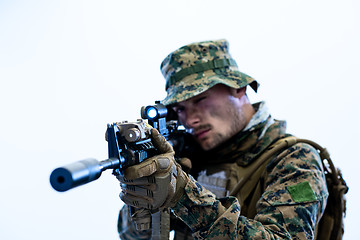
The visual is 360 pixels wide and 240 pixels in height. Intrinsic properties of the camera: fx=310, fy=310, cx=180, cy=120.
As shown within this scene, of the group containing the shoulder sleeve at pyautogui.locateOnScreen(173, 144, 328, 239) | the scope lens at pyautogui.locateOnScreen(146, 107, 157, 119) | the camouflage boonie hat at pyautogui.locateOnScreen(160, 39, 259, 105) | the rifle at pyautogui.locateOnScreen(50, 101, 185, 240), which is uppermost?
the camouflage boonie hat at pyautogui.locateOnScreen(160, 39, 259, 105)

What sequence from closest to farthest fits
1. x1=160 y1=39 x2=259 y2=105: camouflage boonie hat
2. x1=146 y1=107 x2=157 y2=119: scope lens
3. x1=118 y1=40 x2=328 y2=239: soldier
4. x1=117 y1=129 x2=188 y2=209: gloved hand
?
x1=117 y1=129 x2=188 y2=209: gloved hand < x1=118 y1=40 x2=328 y2=239: soldier < x1=146 y1=107 x2=157 y2=119: scope lens < x1=160 y1=39 x2=259 y2=105: camouflage boonie hat

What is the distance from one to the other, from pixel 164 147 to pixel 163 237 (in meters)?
0.79

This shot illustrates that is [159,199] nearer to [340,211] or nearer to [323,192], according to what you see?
[323,192]

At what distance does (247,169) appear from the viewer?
165 centimetres

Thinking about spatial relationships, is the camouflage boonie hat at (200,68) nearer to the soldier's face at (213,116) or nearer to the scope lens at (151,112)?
the soldier's face at (213,116)

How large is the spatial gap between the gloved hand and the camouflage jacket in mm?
78

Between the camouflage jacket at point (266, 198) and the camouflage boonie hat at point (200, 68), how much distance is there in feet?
0.89

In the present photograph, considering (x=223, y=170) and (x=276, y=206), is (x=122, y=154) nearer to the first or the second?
(x=276, y=206)

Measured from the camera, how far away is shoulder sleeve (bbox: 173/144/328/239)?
1.08 meters

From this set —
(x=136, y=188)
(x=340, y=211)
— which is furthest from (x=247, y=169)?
(x=136, y=188)

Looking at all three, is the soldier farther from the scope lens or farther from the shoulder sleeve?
the scope lens

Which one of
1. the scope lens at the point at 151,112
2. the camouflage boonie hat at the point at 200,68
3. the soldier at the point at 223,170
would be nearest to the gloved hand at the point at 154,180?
the soldier at the point at 223,170

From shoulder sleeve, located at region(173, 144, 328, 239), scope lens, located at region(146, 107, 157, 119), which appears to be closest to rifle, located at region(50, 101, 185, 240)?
scope lens, located at region(146, 107, 157, 119)

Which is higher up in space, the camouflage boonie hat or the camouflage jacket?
the camouflage boonie hat
